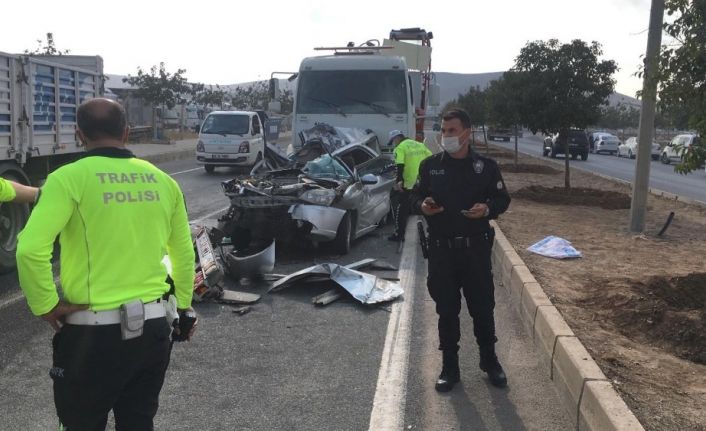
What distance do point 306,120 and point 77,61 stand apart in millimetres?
4009

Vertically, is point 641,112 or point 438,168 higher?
point 641,112

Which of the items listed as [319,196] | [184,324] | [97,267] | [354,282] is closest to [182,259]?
[184,324]

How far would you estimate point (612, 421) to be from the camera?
326 cm

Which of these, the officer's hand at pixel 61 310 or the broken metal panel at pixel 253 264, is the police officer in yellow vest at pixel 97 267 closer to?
the officer's hand at pixel 61 310

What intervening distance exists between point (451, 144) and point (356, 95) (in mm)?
8105

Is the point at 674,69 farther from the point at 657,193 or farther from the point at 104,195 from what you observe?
the point at 657,193

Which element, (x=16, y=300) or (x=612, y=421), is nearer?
(x=612, y=421)

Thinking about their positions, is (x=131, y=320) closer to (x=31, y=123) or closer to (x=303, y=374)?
(x=303, y=374)

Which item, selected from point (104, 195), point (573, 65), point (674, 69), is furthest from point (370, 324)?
point (573, 65)

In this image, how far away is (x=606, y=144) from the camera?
150 feet

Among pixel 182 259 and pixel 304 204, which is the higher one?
pixel 182 259

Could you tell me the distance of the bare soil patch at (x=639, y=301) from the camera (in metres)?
3.81

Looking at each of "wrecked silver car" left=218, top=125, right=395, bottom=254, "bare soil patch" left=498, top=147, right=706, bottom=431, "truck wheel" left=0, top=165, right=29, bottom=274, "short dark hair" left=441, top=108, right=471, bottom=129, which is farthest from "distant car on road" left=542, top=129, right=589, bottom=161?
"short dark hair" left=441, top=108, right=471, bottom=129

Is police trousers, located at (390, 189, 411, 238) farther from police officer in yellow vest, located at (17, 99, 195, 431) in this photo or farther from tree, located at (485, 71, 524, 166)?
police officer in yellow vest, located at (17, 99, 195, 431)
